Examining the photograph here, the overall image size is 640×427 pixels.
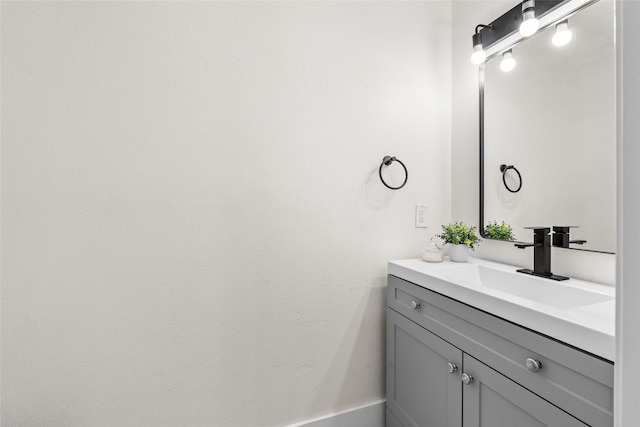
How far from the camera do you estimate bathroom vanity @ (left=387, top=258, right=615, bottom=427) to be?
730 mm

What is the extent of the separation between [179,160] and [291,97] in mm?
536

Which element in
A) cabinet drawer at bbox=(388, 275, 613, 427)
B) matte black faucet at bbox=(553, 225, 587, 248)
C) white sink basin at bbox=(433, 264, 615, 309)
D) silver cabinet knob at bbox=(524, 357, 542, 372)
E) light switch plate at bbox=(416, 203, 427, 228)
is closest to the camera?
cabinet drawer at bbox=(388, 275, 613, 427)

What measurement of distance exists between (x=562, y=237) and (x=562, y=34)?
29.7 inches

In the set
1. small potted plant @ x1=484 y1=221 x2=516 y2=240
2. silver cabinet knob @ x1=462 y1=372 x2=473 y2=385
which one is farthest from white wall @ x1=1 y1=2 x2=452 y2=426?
silver cabinet knob @ x1=462 y1=372 x2=473 y2=385

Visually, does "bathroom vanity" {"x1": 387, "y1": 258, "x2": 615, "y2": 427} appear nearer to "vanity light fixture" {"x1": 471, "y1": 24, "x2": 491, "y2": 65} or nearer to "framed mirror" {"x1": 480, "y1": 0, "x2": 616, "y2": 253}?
"framed mirror" {"x1": 480, "y1": 0, "x2": 616, "y2": 253}

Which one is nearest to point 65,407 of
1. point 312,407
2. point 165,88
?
point 312,407

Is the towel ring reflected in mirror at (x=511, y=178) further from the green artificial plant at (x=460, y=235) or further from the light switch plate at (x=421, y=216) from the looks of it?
the light switch plate at (x=421, y=216)

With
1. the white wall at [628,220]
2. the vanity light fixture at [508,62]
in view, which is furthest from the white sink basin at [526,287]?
the vanity light fixture at [508,62]

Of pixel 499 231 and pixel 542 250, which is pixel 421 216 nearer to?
pixel 499 231

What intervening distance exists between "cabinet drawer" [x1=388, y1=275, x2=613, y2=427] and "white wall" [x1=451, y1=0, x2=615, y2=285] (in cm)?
50

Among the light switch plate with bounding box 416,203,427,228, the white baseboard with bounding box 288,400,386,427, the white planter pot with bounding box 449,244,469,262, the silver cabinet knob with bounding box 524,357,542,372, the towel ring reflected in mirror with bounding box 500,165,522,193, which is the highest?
the towel ring reflected in mirror with bounding box 500,165,522,193

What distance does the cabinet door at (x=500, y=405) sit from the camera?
2.59 ft

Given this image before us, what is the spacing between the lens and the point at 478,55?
1505 millimetres

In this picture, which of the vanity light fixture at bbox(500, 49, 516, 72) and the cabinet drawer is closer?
the cabinet drawer
